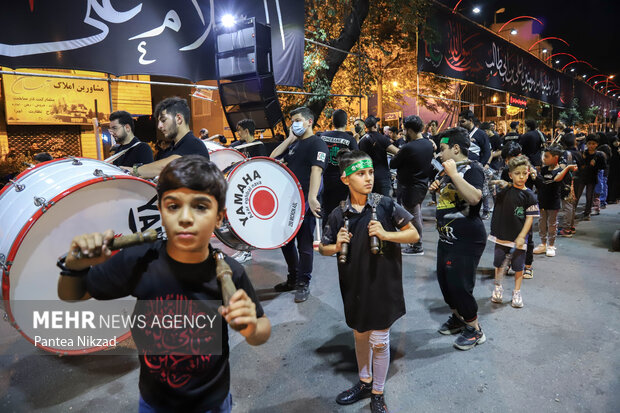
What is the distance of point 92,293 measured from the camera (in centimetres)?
144

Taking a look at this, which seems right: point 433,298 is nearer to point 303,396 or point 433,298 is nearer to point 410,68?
point 303,396

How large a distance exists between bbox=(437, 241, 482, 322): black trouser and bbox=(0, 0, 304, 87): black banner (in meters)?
5.94

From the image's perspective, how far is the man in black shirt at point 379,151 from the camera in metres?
6.52

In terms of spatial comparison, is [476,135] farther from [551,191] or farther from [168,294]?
[168,294]

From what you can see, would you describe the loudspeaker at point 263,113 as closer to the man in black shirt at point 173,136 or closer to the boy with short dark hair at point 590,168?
the man in black shirt at point 173,136

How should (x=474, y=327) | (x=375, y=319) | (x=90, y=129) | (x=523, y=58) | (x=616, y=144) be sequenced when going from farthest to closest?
(x=523, y=58), (x=90, y=129), (x=616, y=144), (x=474, y=327), (x=375, y=319)

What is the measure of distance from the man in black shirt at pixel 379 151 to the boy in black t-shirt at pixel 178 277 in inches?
207

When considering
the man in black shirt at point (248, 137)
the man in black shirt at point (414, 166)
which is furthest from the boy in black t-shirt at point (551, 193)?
the man in black shirt at point (248, 137)

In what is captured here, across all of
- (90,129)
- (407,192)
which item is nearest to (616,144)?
(407,192)

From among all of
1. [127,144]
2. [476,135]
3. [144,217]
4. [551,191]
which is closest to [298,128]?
[127,144]

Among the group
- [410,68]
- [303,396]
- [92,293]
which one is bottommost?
[303,396]

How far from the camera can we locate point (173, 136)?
390 centimetres

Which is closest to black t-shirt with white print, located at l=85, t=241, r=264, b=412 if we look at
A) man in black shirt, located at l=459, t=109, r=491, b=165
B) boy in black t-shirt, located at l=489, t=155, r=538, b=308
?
boy in black t-shirt, located at l=489, t=155, r=538, b=308

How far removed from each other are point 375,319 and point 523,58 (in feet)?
75.6
